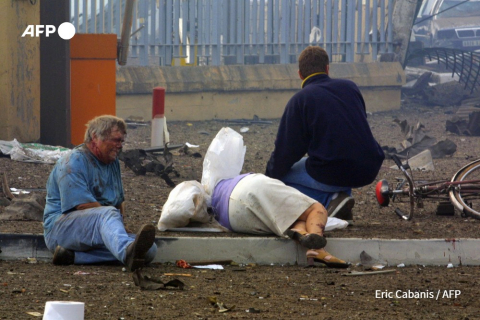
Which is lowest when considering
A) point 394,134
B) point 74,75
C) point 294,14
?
point 394,134

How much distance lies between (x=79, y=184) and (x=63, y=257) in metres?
0.47

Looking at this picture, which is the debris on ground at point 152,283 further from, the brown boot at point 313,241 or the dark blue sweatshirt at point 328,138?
the dark blue sweatshirt at point 328,138

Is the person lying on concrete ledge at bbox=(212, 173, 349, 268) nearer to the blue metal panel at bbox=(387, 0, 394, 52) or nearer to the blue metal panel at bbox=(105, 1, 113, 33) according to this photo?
the blue metal panel at bbox=(105, 1, 113, 33)

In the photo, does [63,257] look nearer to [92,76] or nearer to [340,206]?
[340,206]

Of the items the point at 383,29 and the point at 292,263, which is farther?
the point at 383,29

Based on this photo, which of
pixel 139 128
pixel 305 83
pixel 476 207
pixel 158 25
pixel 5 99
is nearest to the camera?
pixel 305 83

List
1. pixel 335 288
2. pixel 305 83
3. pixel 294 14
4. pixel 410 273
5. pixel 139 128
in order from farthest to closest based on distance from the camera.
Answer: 1. pixel 294 14
2. pixel 139 128
3. pixel 305 83
4. pixel 410 273
5. pixel 335 288

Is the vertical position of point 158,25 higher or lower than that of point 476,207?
higher

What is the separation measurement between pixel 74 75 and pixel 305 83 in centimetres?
523

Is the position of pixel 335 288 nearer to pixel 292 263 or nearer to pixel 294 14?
pixel 292 263

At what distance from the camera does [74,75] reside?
10.6m

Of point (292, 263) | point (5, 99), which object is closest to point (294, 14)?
point (5, 99)

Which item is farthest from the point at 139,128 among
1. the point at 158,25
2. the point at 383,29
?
the point at 383,29

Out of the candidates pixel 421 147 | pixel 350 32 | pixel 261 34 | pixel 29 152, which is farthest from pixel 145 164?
pixel 350 32
